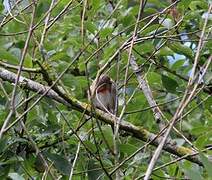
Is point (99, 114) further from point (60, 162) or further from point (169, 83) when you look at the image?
point (169, 83)

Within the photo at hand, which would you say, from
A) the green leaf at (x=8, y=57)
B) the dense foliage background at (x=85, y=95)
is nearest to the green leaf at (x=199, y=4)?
the dense foliage background at (x=85, y=95)

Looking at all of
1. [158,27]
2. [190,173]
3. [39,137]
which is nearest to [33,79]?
[39,137]

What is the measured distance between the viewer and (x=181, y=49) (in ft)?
7.69

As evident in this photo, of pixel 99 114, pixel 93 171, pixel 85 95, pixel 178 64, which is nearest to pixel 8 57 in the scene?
pixel 99 114

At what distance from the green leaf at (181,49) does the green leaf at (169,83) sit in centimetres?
11

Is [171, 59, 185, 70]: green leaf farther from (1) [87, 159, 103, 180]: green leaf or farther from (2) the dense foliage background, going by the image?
(1) [87, 159, 103, 180]: green leaf

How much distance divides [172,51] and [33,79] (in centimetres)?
58

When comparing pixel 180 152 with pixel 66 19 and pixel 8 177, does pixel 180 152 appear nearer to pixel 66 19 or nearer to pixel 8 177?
pixel 8 177

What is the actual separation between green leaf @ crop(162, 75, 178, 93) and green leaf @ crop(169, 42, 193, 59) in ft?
0.38

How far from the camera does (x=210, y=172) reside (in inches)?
50.6

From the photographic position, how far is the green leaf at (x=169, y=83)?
2346mm

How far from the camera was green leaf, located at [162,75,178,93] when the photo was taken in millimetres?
2346

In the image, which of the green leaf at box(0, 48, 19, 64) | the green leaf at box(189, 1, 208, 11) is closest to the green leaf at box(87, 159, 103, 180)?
the green leaf at box(0, 48, 19, 64)

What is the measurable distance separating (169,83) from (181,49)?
136 millimetres
